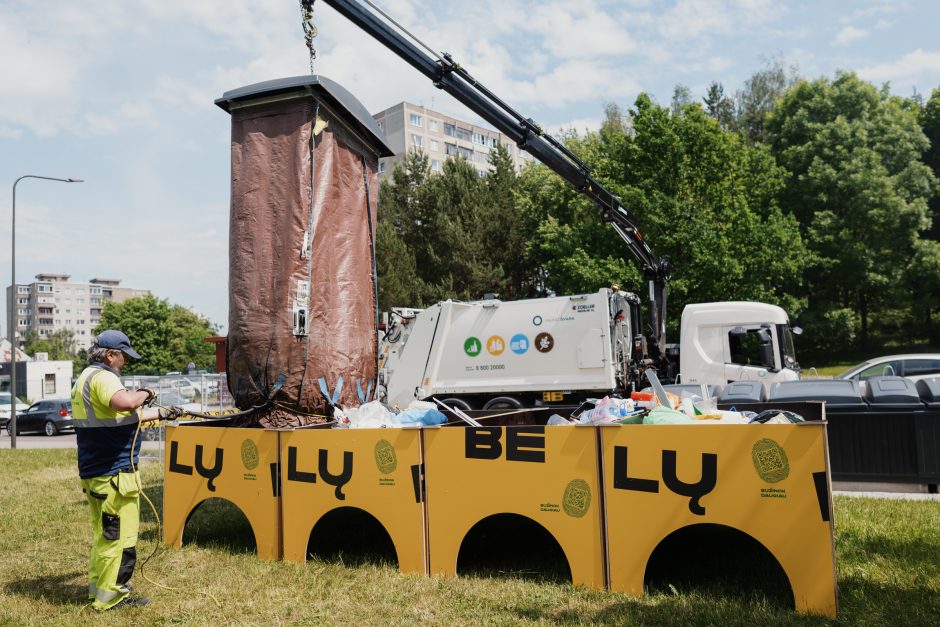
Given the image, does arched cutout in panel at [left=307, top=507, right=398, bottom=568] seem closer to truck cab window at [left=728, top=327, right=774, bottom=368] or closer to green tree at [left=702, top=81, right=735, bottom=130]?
truck cab window at [left=728, top=327, right=774, bottom=368]

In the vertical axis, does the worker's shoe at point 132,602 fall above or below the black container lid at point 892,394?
below

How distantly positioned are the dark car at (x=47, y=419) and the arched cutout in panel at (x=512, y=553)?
22740 mm

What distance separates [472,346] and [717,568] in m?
8.56

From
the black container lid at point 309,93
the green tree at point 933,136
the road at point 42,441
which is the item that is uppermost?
the green tree at point 933,136

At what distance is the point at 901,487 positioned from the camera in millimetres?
7336

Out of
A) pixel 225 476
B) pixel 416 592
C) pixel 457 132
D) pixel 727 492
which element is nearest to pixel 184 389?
pixel 225 476

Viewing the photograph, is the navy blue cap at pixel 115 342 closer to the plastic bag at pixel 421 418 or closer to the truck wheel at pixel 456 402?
the plastic bag at pixel 421 418

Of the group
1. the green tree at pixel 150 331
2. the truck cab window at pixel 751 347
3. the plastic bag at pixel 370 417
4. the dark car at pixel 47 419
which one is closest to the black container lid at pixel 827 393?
the plastic bag at pixel 370 417

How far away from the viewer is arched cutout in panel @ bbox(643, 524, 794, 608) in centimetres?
444

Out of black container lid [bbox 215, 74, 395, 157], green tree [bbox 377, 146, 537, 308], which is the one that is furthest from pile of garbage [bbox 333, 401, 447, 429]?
green tree [bbox 377, 146, 537, 308]

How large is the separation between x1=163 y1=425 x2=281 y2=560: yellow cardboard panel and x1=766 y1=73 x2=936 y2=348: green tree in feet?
93.9

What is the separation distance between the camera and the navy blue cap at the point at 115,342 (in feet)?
15.9

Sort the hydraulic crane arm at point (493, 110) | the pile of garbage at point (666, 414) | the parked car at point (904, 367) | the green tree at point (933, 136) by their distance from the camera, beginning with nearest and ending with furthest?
the pile of garbage at point (666, 414)
the hydraulic crane arm at point (493, 110)
the parked car at point (904, 367)
the green tree at point (933, 136)

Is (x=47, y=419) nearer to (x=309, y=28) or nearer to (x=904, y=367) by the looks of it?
(x=309, y=28)
